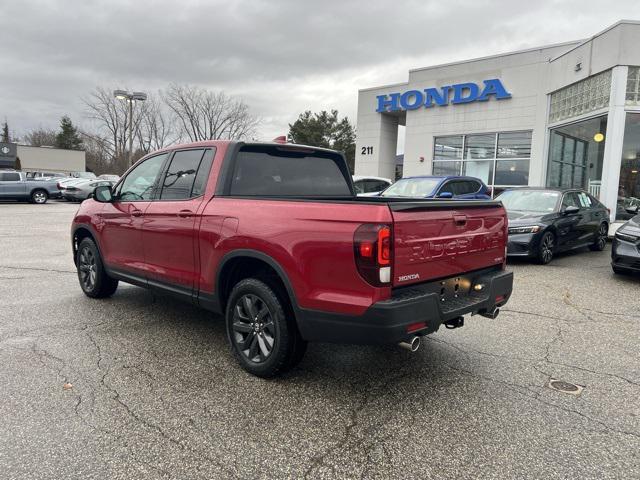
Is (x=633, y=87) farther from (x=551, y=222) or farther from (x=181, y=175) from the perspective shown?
(x=181, y=175)

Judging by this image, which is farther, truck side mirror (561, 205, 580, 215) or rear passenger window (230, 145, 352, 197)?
truck side mirror (561, 205, 580, 215)

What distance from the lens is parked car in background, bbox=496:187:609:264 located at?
8.74 meters

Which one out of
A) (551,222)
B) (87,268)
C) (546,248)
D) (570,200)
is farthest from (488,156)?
(87,268)

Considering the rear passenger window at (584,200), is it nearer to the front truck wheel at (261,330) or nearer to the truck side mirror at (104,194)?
the front truck wheel at (261,330)

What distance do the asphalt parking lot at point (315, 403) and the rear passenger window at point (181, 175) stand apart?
138 cm

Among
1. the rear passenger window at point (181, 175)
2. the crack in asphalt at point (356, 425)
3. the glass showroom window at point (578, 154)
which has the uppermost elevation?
the glass showroom window at point (578, 154)

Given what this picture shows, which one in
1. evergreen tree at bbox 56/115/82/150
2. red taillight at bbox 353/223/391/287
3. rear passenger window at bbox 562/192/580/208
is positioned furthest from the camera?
evergreen tree at bbox 56/115/82/150

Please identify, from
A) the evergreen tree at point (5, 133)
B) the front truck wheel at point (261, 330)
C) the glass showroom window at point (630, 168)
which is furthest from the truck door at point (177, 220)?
the evergreen tree at point (5, 133)

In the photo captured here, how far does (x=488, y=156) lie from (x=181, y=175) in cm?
1873

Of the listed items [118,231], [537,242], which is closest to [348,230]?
[118,231]

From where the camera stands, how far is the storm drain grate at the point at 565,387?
3.49 meters

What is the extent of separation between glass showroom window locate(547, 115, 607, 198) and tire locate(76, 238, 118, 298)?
13.6 metres

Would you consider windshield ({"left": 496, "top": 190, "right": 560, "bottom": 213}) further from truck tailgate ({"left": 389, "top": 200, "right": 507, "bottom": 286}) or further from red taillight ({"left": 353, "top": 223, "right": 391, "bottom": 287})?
red taillight ({"left": 353, "top": 223, "right": 391, "bottom": 287})

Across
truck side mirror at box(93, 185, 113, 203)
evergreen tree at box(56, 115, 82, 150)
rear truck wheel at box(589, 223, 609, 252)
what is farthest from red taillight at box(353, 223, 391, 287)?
evergreen tree at box(56, 115, 82, 150)
